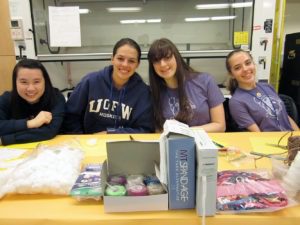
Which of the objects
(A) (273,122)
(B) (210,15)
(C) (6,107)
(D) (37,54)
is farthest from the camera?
(B) (210,15)

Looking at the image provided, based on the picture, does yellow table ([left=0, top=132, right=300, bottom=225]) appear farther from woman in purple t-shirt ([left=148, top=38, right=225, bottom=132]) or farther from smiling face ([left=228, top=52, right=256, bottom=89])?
smiling face ([left=228, top=52, right=256, bottom=89])

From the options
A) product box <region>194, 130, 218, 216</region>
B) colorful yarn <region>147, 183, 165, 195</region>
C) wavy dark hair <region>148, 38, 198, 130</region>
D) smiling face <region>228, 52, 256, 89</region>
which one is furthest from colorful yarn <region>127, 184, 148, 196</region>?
smiling face <region>228, 52, 256, 89</region>

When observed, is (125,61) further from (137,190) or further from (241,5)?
(241,5)

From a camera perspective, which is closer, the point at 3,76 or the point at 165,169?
the point at 165,169

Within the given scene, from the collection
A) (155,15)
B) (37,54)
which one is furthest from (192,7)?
(37,54)

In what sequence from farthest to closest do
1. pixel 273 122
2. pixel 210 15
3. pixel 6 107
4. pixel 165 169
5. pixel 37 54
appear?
1. pixel 210 15
2. pixel 37 54
3. pixel 273 122
4. pixel 6 107
5. pixel 165 169

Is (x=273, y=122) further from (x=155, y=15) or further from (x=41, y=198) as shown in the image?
(x=155, y=15)

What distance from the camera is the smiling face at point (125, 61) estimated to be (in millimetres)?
1489

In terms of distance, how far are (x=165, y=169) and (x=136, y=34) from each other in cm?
212

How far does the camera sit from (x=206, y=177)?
1.98 feet

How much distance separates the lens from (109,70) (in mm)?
1629

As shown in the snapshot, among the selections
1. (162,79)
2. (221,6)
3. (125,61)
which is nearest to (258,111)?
(162,79)

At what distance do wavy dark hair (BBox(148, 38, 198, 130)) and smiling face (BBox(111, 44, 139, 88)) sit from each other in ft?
0.31

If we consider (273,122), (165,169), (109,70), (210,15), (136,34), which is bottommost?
(273,122)
